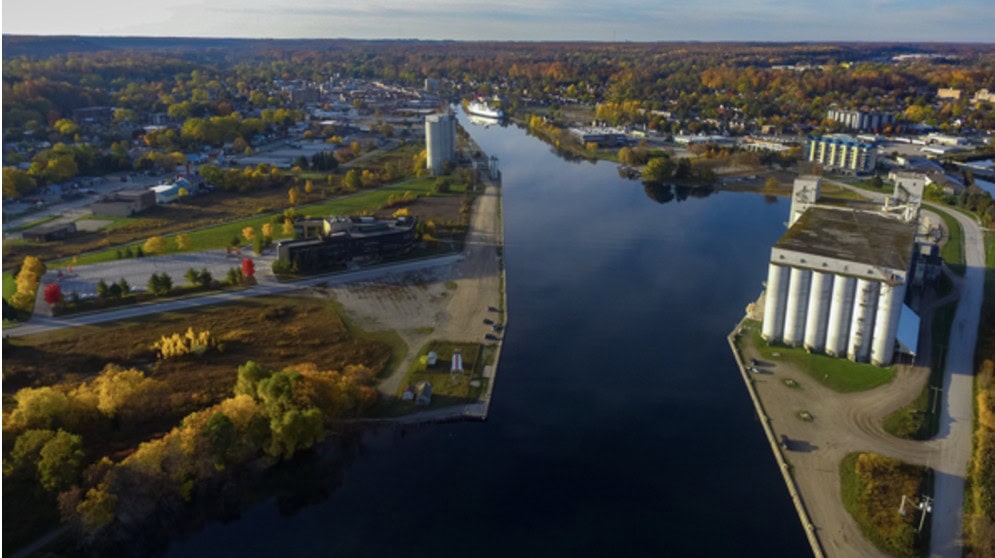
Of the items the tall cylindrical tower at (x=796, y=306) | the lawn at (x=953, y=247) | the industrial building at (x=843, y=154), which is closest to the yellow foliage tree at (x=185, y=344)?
the tall cylindrical tower at (x=796, y=306)

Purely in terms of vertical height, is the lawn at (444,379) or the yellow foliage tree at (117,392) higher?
the yellow foliage tree at (117,392)

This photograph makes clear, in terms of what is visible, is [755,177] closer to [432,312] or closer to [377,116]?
[432,312]

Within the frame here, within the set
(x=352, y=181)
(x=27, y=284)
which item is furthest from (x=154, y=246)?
(x=352, y=181)

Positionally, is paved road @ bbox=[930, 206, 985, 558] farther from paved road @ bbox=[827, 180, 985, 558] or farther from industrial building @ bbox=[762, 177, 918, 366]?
industrial building @ bbox=[762, 177, 918, 366]

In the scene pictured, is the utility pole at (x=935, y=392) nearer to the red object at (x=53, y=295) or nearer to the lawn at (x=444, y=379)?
the lawn at (x=444, y=379)

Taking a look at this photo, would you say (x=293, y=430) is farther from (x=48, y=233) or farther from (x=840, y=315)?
(x=48, y=233)

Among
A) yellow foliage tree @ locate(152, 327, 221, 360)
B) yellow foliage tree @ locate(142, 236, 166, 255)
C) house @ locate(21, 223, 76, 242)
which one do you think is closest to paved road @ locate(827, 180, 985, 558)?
yellow foliage tree @ locate(152, 327, 221, 360)
